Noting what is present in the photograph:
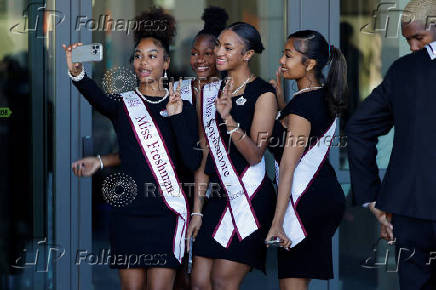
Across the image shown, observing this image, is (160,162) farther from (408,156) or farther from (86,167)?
(408,156)

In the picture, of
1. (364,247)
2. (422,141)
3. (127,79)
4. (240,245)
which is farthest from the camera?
(364,247)

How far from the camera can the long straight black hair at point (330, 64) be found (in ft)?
13.1

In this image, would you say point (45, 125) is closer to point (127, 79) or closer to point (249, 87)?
point (127, 79)

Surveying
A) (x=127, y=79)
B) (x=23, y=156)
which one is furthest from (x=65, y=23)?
(x=23, y=156)

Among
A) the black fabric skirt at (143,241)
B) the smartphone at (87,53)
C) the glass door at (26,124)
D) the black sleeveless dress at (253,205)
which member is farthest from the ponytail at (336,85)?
the glass door at (26,124)

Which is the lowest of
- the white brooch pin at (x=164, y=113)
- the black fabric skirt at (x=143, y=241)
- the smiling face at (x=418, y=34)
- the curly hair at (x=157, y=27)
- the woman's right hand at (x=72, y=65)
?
the black fabric skirt at (x=143, y=241)

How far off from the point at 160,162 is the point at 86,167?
377mm

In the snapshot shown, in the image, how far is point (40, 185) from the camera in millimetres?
5086

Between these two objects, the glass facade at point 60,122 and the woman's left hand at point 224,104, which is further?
the glass facade at point 60,122

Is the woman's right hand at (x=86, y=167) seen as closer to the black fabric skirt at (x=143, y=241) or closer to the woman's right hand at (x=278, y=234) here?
the black fabric skirt at (x=143, y=241)

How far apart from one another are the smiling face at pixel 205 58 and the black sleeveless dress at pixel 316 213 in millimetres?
551

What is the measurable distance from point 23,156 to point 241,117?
1.68 meters

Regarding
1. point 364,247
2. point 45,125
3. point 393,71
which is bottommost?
point 364,247

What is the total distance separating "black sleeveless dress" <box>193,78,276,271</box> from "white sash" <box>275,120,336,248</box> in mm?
109
